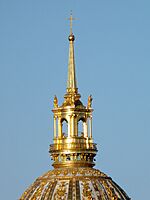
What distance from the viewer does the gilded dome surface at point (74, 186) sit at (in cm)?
10394

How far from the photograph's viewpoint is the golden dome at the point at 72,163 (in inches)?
4114

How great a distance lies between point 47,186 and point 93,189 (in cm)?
416

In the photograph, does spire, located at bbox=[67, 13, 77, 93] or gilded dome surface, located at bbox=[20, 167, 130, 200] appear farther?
spire, located at bbox=[67, 13, 77, 93]

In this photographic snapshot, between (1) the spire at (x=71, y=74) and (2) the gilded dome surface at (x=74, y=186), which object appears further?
(1) the spire at (x=71, y=74)

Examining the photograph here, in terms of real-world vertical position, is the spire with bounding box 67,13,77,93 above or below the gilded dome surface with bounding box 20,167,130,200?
above

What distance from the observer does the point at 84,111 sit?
109688 millimetres

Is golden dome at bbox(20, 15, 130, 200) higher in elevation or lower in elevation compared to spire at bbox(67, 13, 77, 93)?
lower

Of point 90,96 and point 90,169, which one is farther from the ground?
point 90,96

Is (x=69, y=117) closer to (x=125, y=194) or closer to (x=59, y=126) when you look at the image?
(x=59, y=126)

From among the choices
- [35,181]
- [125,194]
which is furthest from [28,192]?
[125,194]

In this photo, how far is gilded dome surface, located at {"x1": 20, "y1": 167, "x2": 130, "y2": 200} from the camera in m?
104

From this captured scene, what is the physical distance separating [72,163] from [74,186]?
12.6 feet

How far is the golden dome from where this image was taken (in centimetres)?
10450

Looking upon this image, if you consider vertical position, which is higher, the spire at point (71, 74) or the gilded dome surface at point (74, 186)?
the spire at point (71, 74)
